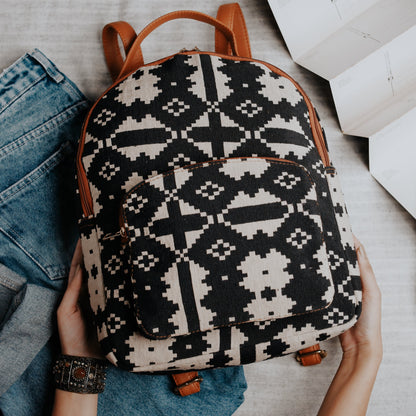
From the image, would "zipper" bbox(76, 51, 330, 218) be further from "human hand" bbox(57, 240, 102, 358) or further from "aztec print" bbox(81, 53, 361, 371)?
"human hand" bbox(57, 240, 102, 358)

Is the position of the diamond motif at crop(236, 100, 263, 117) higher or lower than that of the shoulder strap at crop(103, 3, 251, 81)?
lower

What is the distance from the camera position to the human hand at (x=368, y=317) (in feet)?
1.95

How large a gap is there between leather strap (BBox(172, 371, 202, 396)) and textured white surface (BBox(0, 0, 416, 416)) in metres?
0.13

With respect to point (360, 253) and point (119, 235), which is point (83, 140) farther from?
point (360, 253)

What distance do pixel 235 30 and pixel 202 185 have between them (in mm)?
348

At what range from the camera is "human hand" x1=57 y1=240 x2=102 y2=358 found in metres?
0.57

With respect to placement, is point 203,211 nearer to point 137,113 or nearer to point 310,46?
point 137,113

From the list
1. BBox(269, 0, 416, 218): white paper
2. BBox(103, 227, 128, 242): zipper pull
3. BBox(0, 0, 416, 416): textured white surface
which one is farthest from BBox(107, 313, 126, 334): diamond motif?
BBox(269, 0, 416, 218): white paper

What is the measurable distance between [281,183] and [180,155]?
0.48 ft

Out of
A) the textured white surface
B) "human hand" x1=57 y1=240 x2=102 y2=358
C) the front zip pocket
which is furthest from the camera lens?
the textured white surface

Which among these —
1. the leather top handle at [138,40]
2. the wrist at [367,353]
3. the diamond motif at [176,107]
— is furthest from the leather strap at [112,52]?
the wrist at [367,353]

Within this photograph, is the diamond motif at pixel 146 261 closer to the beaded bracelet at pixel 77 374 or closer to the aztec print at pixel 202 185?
the aztec print at pixel 202 185

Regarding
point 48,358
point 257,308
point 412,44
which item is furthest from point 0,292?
point 412,44

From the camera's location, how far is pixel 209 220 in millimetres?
465
